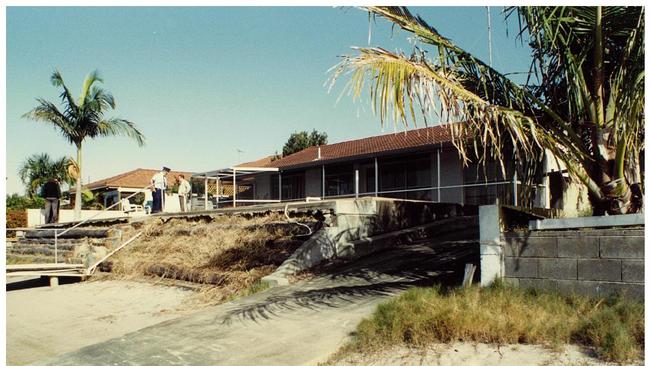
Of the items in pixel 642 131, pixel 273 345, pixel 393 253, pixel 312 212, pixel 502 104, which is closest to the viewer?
pixel 273 345

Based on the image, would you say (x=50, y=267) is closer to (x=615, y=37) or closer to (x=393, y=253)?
(x=393, y=253)

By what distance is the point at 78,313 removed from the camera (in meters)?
9.62

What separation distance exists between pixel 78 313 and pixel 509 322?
23.9 feet

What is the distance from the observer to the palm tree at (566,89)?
20.3 ft

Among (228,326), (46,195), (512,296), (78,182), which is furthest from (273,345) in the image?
(78,182)

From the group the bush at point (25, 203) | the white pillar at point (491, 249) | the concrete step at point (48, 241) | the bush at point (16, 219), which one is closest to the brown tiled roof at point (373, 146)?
the concrete step at point (48, 241)

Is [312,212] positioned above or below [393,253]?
above

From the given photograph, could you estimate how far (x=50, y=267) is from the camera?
12.4 m

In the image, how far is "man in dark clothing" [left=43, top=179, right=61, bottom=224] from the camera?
64.8 feet

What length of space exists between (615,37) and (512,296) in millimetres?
3427

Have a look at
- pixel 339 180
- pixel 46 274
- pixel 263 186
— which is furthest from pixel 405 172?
pixel 46 274

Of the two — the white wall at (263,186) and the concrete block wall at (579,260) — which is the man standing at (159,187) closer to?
the white wall at (263,186)

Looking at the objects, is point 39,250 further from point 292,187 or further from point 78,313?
point 292,187

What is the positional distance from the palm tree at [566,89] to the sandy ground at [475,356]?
2.16 m
